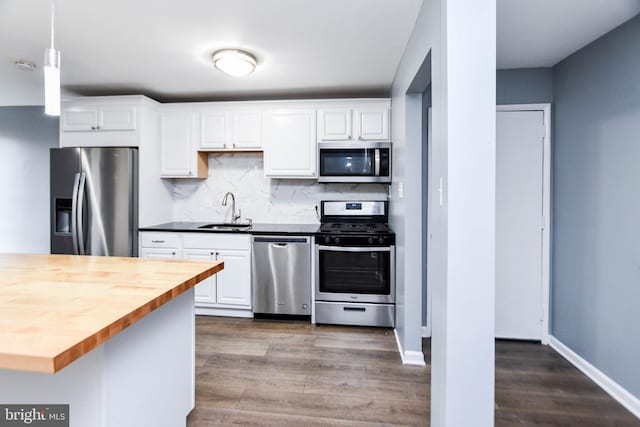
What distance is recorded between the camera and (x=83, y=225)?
3.12m

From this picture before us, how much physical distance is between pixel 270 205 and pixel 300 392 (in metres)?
2.21

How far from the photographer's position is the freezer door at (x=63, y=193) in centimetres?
317

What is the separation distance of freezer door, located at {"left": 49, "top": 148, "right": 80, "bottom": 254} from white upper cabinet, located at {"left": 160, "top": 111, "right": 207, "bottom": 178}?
2.65 feet

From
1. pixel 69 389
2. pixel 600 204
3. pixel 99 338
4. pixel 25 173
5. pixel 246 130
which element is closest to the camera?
pixel 99 338

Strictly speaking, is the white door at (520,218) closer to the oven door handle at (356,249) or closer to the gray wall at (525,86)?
the gray wall at (525,86)

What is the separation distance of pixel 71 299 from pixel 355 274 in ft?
7.67

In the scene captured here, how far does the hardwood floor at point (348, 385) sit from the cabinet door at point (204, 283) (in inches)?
18.4

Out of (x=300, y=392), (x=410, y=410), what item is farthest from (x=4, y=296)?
(x=410, y=410)

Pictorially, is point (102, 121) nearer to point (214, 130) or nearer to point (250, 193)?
point (214, 130)

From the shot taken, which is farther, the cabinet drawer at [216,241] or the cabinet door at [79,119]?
the cabinet door at [79,119]

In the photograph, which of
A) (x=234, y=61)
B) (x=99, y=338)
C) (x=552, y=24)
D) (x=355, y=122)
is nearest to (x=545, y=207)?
(x=552, y=24)

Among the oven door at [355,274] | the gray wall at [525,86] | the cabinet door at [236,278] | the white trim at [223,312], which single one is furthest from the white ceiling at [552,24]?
the white trim at [223,312]

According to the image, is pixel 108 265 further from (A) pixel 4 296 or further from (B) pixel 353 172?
(B) pixel 353 172

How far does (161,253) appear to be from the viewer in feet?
10.8
